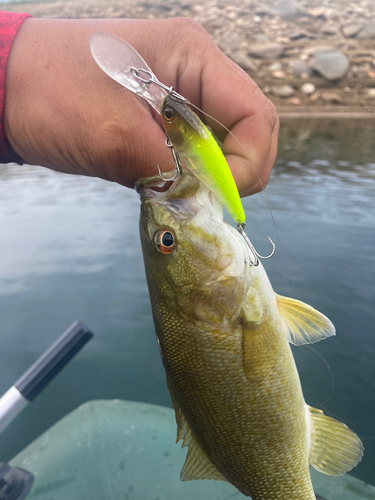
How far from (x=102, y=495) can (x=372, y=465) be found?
2.55 metres

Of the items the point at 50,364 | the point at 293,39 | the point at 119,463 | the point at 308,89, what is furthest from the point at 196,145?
the point at 293,39

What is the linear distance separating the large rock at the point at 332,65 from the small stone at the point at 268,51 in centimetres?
337

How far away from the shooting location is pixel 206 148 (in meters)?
1.24

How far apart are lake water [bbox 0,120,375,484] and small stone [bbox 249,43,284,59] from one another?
18.5m

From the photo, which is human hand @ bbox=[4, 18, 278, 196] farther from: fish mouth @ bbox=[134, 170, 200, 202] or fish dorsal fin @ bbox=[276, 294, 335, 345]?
fish dorsal fin @ bbox=[276, 294, 335, 345]

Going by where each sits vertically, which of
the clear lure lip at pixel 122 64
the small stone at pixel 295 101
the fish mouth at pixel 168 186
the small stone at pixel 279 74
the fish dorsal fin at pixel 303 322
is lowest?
the small stone at pixel 295 101

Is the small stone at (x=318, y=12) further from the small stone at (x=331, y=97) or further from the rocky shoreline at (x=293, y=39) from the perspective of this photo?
the small stone at (x=331, y=97)

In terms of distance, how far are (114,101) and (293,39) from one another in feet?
108

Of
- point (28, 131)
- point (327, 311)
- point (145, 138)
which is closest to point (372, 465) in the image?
point (327, 311)

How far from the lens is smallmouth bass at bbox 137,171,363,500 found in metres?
1.61

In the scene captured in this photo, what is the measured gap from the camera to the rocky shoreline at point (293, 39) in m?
23.8

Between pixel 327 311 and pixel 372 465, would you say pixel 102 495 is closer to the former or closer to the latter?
pixel 372 465

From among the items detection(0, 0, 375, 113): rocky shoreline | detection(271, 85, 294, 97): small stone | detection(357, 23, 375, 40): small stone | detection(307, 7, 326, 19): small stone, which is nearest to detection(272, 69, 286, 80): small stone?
detection(0, 0, 375, 113): rocky shoreline

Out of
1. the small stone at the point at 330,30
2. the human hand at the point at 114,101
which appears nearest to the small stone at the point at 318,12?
the small stone at the point at 330,30
